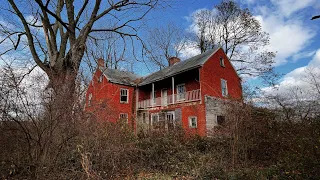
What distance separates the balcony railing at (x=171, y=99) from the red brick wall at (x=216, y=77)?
0.84m

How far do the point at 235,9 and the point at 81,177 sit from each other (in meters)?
29.1

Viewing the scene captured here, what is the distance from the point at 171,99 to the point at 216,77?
462 cm

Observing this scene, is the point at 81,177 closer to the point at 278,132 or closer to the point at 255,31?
the point at 278,132

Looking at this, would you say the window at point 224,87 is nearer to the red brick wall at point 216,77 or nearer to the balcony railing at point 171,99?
the red brick wall at point 216,77

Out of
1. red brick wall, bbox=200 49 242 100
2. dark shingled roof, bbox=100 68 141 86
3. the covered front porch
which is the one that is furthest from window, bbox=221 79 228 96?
dark shingled roof, bbox=100 68 141 86

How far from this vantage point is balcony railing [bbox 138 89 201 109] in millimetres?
17125

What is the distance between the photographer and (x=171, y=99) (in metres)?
19.1

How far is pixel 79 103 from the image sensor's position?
629cm

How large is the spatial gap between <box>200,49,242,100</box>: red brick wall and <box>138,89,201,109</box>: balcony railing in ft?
2.76

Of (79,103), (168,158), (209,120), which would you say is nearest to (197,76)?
(209,120)

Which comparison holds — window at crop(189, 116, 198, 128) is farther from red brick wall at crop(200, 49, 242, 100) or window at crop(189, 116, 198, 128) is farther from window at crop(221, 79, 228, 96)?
window at crop(221, 79, 228, 96)

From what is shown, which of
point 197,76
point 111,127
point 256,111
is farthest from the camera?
point 197,76

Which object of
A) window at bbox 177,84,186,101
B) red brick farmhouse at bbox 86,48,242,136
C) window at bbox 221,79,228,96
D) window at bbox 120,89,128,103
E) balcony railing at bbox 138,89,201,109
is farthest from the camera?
window at bbox 120,89,128,103

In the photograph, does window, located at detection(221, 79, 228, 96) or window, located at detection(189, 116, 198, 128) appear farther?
window, located at detection(221, 79, 228, 96)
